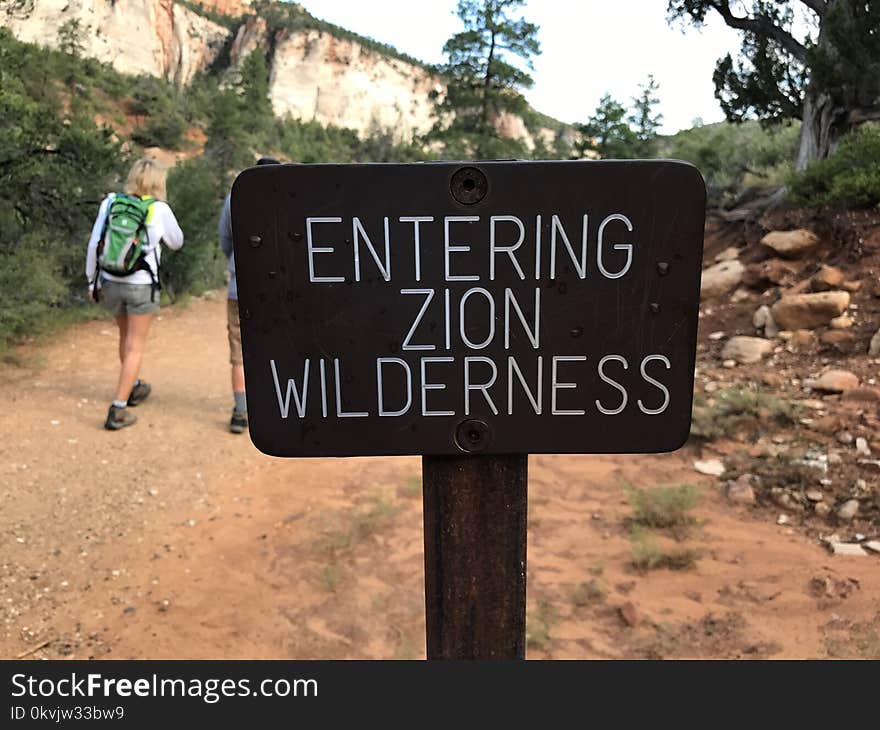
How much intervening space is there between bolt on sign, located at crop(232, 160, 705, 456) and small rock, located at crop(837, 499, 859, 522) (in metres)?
3.02

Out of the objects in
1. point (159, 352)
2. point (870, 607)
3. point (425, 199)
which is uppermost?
point (425, 199)

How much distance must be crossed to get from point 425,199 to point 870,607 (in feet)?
9.05

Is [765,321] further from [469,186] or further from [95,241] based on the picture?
[469,186]

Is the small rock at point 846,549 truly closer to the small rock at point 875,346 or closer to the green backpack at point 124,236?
the small rock at point 875,346

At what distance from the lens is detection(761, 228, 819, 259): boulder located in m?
7.45

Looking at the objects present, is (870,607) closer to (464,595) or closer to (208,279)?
(464,595)

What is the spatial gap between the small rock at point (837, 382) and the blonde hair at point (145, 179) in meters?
4.75

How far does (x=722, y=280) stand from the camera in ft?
26.4

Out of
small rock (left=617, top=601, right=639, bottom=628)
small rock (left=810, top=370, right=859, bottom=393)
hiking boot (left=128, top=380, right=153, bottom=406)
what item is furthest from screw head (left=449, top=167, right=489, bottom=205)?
small rock (left=810, top=370, right=859, bottom=393)

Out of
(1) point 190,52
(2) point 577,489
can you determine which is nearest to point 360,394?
(2) point 577,489

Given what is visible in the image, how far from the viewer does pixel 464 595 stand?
129 centimetres

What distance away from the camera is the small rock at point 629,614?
2.85m

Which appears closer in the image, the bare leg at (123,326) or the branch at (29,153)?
the bare leg at (123,326)

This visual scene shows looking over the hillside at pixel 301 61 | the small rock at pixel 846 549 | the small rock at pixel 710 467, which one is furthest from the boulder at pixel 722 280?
the hillside at pixel 301 61
